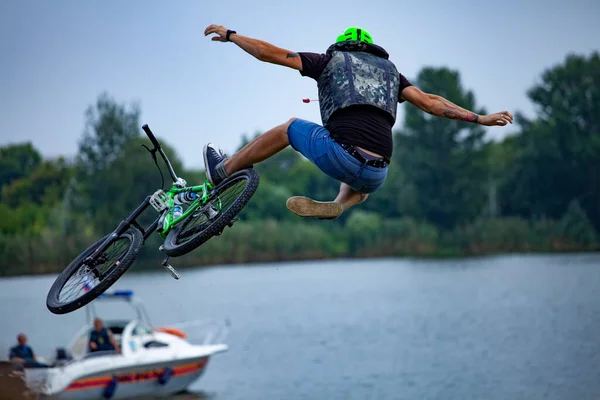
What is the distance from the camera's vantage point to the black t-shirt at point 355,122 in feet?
32.3

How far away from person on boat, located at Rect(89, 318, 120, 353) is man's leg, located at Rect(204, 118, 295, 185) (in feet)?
77.0

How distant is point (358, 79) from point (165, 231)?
2861mm

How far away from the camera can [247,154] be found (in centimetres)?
1067

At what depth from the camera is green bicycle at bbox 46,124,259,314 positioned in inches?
414

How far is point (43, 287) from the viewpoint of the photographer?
72.6m

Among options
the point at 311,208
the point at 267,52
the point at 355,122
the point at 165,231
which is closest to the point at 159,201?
the point at 165,231

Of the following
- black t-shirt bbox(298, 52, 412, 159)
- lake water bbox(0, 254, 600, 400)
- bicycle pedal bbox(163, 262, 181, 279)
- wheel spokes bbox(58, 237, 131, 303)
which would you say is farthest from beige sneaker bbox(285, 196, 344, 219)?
lake water bbox(0, 254, 600, 400)

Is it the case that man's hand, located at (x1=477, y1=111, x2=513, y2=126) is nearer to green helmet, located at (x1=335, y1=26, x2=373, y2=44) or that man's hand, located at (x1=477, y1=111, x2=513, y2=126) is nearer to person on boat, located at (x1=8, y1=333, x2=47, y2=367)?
green helmet, located at (x1=335, y1=26, x2=373, y2=44)

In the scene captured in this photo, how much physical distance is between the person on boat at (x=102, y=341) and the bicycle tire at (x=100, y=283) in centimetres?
2217

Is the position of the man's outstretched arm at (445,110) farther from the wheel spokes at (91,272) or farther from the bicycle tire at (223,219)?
the wheel spokes at (91,272)

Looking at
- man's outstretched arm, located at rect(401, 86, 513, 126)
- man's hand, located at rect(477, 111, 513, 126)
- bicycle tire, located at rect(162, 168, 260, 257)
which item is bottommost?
bicycle tire, located at rect(162, 168, 260, 257)

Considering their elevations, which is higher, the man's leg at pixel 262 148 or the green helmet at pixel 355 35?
the green helmet at pixel 355 35

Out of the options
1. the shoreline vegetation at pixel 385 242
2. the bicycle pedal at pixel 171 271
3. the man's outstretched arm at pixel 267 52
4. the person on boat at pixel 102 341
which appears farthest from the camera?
the shoreline vegetation at pixel 385 242

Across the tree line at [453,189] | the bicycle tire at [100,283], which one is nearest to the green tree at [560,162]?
the tree line at [453,189]
